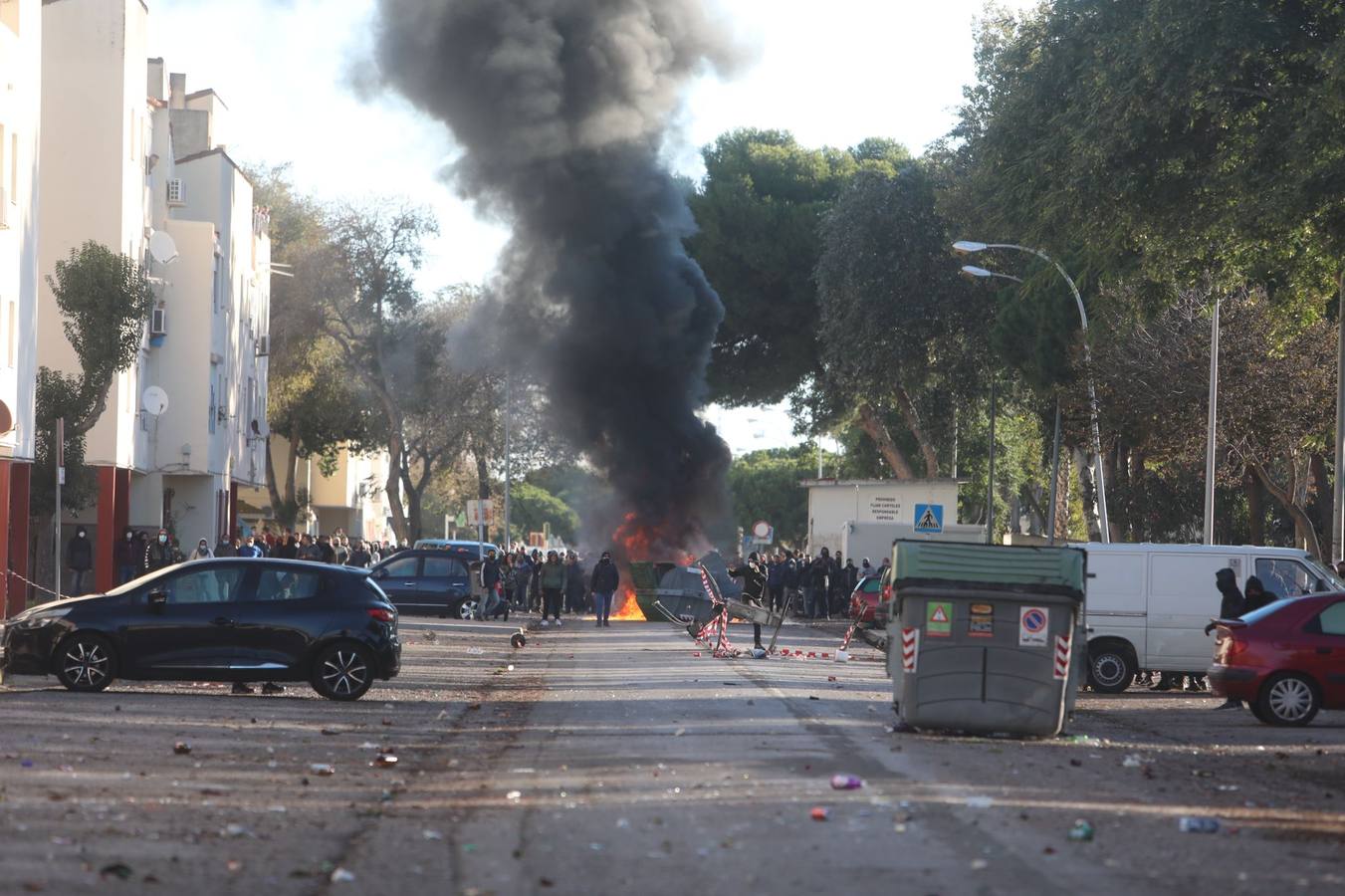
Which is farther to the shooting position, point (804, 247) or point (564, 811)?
point (804, 247)

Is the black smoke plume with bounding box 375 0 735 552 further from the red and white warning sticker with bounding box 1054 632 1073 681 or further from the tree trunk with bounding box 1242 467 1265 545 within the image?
the red and white warning sticker with bounding box 1054 632 1073 681

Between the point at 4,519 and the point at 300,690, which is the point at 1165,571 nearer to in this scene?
the point at 300,690

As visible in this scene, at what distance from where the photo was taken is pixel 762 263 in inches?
2362

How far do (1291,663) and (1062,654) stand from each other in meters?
4.17

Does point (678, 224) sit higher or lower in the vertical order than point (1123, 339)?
higher

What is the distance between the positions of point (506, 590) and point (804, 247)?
20.9 m

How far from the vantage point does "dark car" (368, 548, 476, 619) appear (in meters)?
41.4

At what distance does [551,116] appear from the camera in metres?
46.1

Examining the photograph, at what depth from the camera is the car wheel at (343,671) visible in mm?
18797

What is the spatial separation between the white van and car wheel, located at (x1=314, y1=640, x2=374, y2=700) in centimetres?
923

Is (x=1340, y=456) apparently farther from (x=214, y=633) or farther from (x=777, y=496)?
(x=777, y=496)

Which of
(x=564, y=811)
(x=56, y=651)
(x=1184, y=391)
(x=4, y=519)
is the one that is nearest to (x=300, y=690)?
(x=56, y=651)

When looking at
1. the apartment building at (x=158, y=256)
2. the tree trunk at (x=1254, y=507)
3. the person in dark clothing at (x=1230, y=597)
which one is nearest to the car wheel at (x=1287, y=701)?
the person in dark clothing at (x=1230, y=597)

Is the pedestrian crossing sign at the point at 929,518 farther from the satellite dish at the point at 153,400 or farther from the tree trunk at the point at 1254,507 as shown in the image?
the satellite dish at the point at 153,400
